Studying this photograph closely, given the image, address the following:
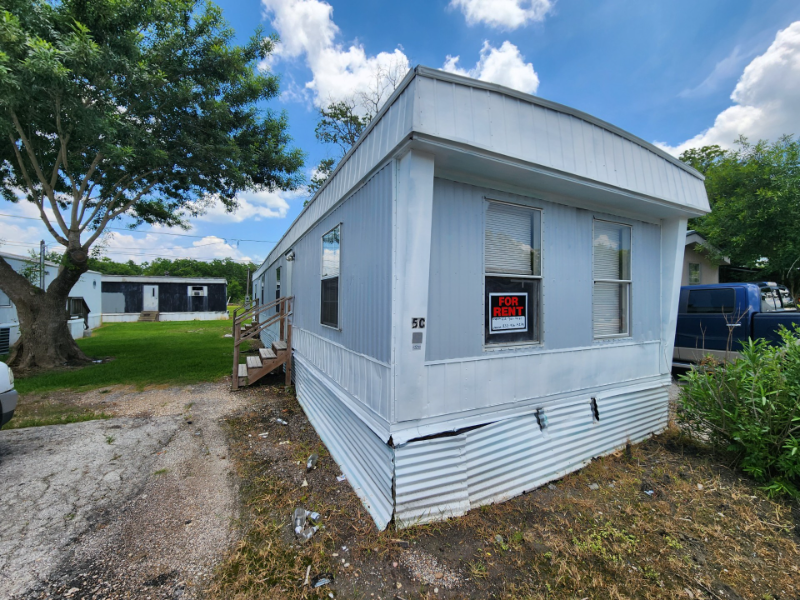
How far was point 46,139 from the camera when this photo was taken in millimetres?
7508

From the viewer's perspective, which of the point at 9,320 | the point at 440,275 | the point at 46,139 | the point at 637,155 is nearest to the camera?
the point at 440,275

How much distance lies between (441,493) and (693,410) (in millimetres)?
3115

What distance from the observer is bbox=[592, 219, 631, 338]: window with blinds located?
3699mm

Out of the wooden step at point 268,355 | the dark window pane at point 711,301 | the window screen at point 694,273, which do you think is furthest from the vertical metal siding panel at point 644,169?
the window screen at point 694,273

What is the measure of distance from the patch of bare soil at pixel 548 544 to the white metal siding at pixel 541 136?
2846 mm

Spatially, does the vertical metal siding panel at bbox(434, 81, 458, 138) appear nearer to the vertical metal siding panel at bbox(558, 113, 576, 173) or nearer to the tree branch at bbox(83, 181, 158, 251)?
the vertical metal siding panel at bbox(558, 113, 576, 173)

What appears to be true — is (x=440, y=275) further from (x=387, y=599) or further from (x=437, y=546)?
(x=387, y=599)

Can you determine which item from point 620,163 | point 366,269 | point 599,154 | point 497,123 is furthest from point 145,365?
point 620,163

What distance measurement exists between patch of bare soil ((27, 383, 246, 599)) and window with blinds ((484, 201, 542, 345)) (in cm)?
259

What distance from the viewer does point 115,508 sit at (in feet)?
8.87

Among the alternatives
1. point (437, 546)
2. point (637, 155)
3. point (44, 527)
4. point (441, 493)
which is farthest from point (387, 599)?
point (637, 155)

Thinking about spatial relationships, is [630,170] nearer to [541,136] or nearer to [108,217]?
[541,136]

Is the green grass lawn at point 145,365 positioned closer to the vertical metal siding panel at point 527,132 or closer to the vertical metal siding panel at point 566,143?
the vertical metal siding panel at point 527,132

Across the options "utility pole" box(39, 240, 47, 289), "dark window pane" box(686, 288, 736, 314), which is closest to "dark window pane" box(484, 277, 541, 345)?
"dark window pane" box(686, 288, 736, 314)
